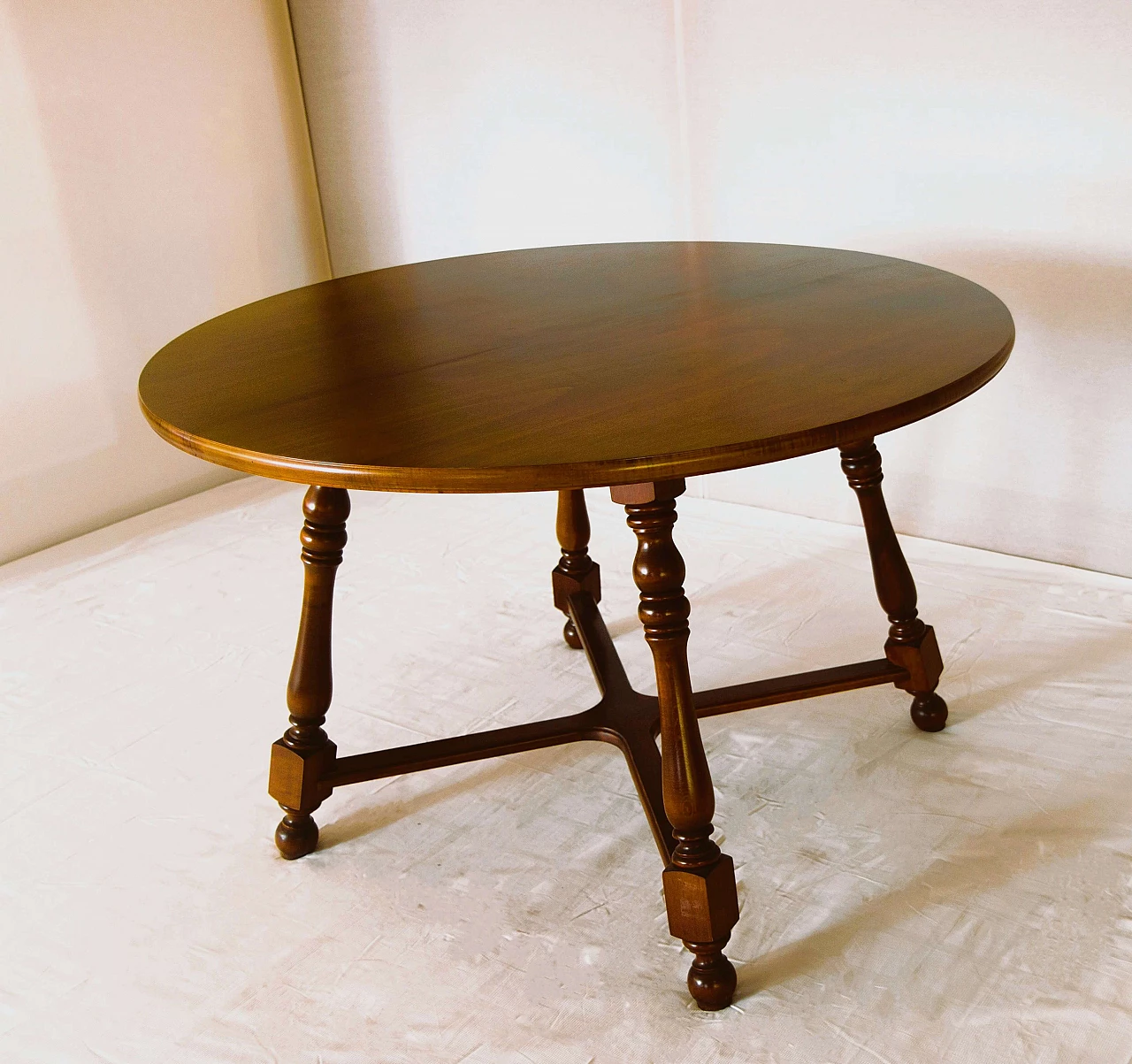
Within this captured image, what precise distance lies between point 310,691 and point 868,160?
5.56ft

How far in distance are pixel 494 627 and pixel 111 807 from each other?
83 cm

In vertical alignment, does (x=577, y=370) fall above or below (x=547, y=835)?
above

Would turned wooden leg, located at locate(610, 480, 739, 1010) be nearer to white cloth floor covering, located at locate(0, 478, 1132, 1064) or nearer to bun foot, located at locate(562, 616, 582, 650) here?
white cloth floor covering, located at locate(0, 478, 1132, 1064)

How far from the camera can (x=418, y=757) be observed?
6.03 feet

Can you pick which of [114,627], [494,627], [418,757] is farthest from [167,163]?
[418,757]

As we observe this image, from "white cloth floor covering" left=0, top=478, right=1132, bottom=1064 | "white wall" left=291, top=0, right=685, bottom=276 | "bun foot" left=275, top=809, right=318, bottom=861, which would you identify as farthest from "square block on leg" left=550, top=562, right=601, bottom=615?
"white wall" left=291, top=0, right=685, bottom=276

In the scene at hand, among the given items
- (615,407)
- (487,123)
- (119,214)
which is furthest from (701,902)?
(119,214)

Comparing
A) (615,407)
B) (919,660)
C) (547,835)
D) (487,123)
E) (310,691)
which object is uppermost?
(487,123)

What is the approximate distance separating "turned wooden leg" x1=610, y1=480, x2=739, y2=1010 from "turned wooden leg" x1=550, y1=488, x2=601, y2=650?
758 millimetres

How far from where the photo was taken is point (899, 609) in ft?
6.48

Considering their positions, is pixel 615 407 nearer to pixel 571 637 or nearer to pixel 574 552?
pixel 574 552

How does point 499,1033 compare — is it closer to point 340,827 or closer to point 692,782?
point 692,782

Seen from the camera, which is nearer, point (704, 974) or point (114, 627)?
point (704, 974)

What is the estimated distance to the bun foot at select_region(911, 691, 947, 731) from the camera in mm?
2014
